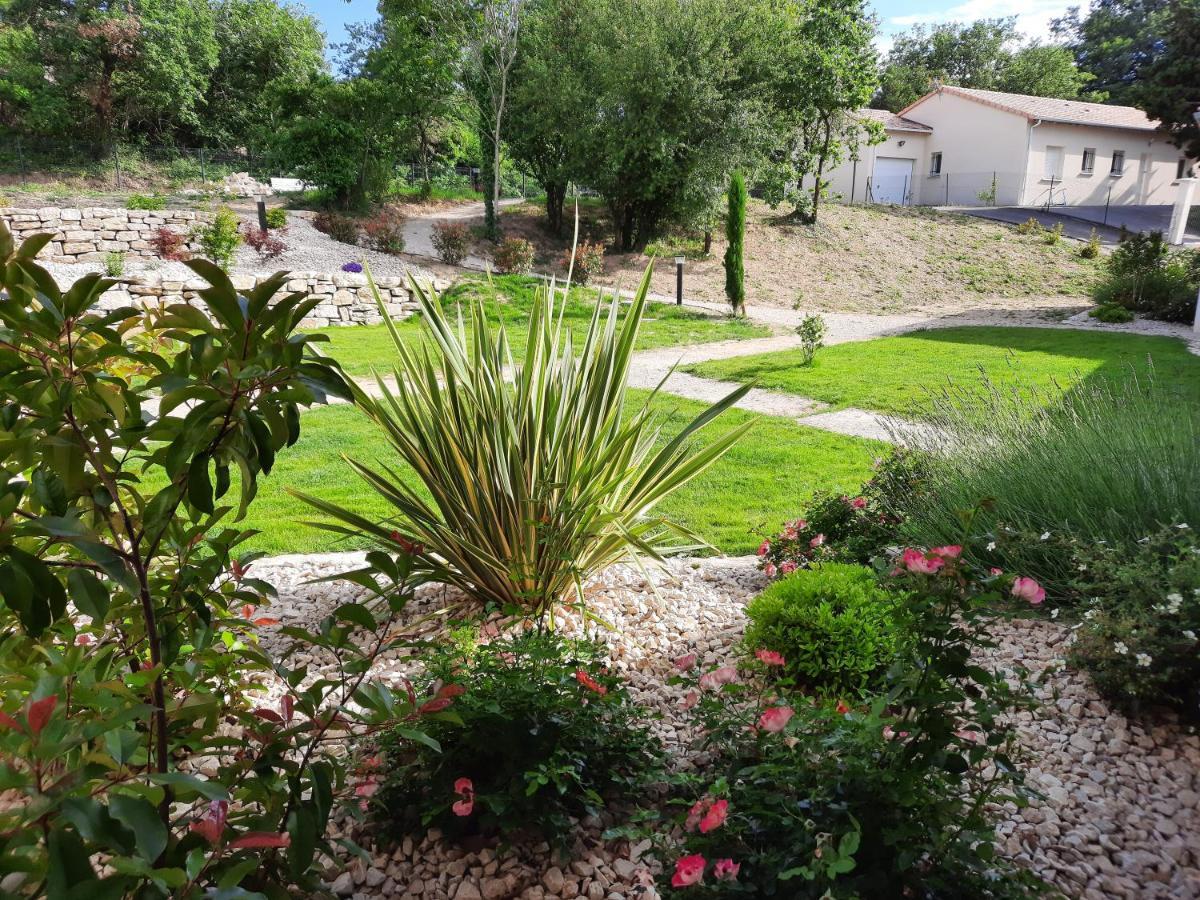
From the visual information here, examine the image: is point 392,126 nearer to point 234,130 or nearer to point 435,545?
point 234,130

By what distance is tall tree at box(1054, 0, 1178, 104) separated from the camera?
37000mm

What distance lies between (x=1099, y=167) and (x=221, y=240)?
29.9 m

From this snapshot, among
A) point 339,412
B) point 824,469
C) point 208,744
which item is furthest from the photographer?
point 339,412

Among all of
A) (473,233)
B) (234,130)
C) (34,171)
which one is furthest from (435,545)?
(234,130)

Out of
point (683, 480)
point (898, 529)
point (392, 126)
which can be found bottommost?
point (898, 529)

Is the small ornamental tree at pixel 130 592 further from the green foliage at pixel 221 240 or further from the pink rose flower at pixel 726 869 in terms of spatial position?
the green foliage at pixel 221 240

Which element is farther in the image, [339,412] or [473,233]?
[473,233]

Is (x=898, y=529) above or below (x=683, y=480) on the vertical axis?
below

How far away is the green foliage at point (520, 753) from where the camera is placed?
1759 mm

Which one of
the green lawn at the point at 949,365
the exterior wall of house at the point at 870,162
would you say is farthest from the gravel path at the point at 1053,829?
the exterior wall of house at the point at 870,162

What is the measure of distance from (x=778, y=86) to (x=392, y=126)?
10001mm

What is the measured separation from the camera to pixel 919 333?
1176cm

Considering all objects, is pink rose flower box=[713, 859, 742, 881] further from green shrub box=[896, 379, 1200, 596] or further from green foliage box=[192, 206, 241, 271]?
green foliage box=[192, 206, 241, 271]

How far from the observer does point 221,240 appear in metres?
12.6
